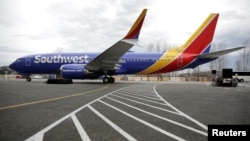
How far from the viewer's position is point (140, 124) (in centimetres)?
501

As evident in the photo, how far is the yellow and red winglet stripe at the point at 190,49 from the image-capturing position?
24.8 meters

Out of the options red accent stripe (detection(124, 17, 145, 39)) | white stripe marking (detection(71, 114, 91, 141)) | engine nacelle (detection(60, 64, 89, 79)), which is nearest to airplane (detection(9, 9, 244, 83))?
engine nacelle (detection(60, 64, 89, 79))

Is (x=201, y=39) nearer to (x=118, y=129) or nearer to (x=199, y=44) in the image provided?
(x=199, y=44)

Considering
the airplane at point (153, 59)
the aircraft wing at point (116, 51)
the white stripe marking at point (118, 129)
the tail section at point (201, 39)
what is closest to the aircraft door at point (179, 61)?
the airplane at point (153, 59)

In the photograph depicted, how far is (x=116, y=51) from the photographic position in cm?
2000

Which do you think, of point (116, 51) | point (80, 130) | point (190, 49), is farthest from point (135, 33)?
point (80, 130)

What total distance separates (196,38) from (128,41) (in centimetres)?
1152

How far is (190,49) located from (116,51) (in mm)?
10033

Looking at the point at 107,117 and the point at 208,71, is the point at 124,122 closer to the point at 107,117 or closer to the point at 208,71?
the point at 107,117

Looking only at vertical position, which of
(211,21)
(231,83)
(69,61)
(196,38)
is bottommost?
(231,83)

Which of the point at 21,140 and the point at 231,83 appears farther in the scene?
the point at 231,83

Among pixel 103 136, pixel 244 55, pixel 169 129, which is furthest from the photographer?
pixel 244 55

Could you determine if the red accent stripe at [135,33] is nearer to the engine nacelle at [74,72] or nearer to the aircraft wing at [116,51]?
the aircraft wing at [116,51]

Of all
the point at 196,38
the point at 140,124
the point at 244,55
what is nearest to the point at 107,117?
the point at 140,124
